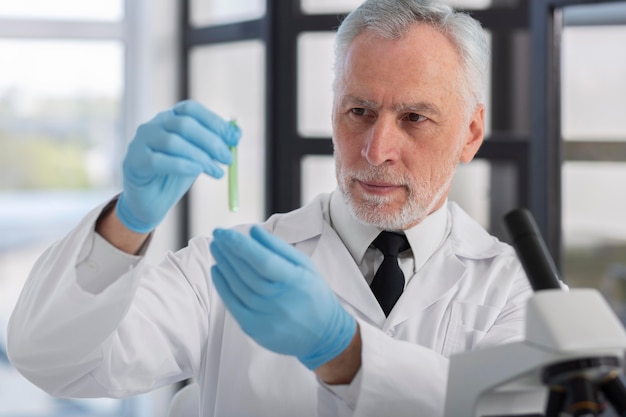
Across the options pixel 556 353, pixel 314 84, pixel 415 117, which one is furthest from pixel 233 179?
pixel 314 84

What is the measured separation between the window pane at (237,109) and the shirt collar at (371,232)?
1.95 m

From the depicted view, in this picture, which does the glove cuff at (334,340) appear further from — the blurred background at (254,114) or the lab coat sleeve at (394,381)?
the blurred background at (254,114)

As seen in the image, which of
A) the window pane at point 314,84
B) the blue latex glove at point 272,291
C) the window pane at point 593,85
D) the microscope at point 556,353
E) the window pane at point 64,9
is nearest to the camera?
the microscope at point 556,353

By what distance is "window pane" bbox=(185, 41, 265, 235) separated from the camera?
3709mm

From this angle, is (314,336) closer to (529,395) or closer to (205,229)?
(529,395)

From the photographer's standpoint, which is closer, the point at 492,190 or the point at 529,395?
the point at 529,395

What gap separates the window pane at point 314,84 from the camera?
11.1ft

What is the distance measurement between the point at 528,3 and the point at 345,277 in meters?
1.77

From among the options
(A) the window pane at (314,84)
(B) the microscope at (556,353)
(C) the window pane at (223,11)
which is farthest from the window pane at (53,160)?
(B) the microscope at (556,353)

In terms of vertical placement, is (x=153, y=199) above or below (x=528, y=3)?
below

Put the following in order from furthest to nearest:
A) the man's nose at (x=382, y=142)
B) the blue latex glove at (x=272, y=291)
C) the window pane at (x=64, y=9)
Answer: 1. the window pane at (x=64, y=9)
2. the man's nose at (x=382, y=142)
3. the blue latex glove at (x=272, y=291)

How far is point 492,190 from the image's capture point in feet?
10.7

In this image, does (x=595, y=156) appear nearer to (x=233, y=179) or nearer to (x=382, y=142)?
(x=382, y=142)

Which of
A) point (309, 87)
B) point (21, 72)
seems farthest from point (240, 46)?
point (21, 72)
